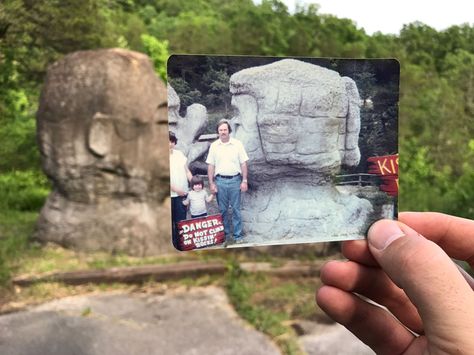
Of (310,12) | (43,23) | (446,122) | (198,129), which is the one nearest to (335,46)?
(310,12)

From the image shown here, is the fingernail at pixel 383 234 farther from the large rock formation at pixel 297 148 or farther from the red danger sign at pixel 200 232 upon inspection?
the red danger sign at pixel 200 232

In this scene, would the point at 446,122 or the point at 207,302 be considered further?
the point at 446,122

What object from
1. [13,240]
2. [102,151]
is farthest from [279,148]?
[13,240]

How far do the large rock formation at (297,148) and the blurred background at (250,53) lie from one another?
2.39m

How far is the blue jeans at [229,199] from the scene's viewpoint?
3.31 feet

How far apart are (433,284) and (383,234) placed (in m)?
0.16

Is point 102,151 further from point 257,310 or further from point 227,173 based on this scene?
point 227,173

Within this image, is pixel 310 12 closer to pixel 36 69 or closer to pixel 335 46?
pixel 335 46

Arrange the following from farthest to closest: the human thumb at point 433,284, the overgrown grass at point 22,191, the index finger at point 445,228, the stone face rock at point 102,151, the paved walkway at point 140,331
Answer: the overgrown grass at point 22,191 < the stone face rock at point 102,151 < the paved walkway at point 140,331 < the index finger at point 445,228 < the human thumb at point 433,284

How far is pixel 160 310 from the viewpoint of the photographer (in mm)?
3189

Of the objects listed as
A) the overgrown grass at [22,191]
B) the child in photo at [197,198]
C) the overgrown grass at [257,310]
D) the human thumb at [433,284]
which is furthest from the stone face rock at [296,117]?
the overgrown grass at [22,191]

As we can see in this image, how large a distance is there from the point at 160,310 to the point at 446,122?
4.16 metres

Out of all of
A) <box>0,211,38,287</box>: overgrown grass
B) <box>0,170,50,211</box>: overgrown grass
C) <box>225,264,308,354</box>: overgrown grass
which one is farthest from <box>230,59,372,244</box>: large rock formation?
<box>0,170,50,211</box>: overgrown grass

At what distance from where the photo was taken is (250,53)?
6.13 metres
